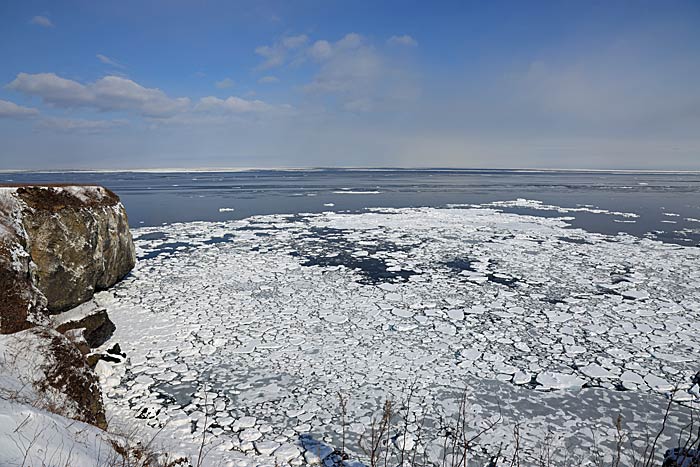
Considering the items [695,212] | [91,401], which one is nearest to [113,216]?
[91,401]

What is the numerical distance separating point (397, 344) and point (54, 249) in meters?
6.38

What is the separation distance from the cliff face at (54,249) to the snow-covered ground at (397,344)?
2.92 feet

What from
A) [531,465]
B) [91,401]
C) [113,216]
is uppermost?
[113,216]

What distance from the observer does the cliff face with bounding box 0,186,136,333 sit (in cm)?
460

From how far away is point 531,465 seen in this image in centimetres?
399

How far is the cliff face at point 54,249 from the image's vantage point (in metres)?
4.60

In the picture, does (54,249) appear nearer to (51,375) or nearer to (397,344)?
(51,375)

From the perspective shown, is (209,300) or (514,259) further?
(514,259)

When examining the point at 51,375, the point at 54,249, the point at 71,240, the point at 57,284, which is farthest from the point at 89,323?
the point at 51,375

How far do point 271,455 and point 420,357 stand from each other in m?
2.80

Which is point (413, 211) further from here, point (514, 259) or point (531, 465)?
point (531, 465)

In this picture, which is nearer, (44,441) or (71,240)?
(44,441)

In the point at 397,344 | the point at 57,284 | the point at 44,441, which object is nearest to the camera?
the point at 44,441

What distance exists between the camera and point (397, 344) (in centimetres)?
646
